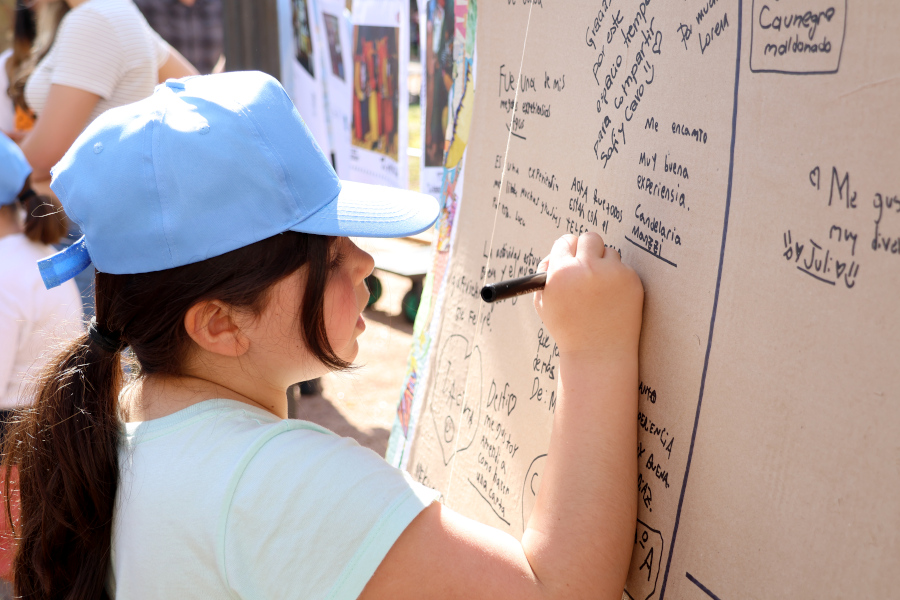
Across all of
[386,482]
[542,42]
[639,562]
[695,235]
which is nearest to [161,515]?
[386,482]

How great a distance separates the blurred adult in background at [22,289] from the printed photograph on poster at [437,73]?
1.27m

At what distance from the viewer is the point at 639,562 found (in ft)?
2.84

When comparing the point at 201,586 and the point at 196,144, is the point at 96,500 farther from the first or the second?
the point at 196,144

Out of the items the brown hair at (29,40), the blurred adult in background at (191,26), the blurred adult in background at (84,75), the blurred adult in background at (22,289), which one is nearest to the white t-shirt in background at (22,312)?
the blurred adult in background at (22,289)

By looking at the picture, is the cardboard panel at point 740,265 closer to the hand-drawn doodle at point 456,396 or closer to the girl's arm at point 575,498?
the girl's arm at point 575,498

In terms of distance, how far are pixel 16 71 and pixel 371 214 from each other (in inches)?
88.1

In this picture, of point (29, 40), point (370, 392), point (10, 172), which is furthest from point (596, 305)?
point (370, 392)

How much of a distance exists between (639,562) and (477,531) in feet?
0.67

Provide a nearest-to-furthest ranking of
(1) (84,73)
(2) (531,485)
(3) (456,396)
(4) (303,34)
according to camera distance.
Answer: (2) (531,485) < (3) (456,396) < (1) (84,73) < (4) (303,34)

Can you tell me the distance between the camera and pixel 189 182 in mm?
877

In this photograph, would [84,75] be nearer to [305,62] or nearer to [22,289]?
[22,289]

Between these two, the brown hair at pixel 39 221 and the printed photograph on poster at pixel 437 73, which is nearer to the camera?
the brown hair at pixel 39 221

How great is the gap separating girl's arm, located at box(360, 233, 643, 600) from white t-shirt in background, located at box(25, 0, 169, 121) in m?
1.97

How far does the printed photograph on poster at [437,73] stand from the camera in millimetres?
2352
